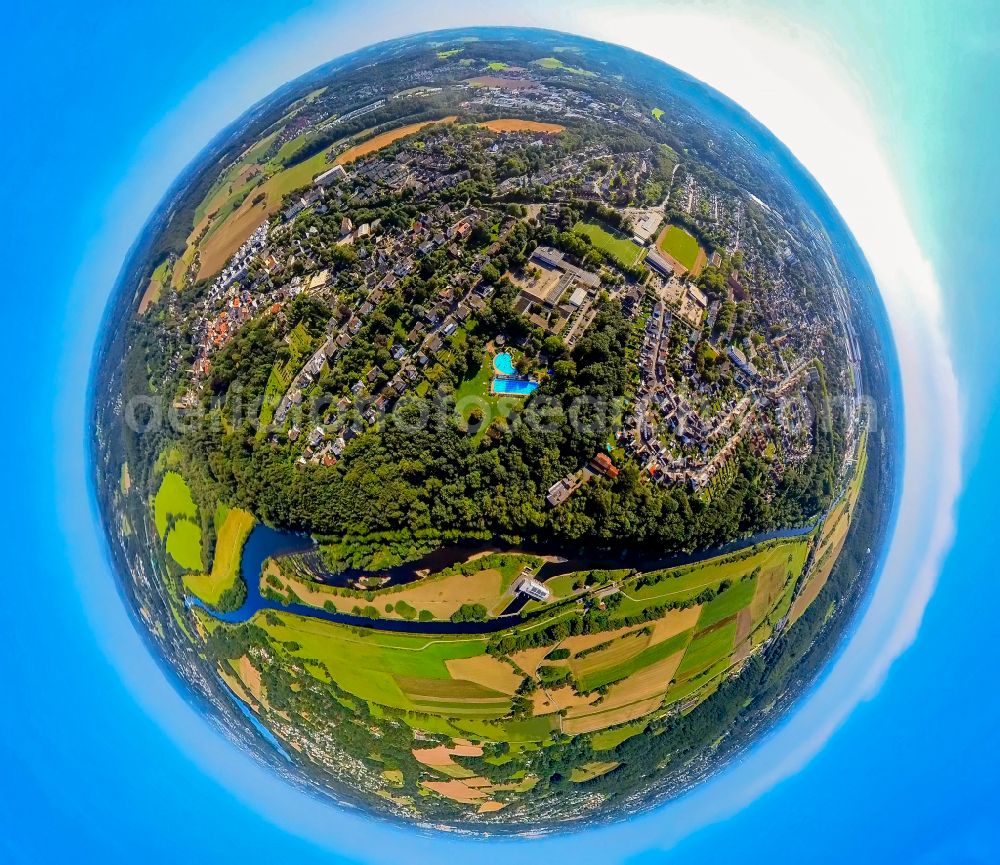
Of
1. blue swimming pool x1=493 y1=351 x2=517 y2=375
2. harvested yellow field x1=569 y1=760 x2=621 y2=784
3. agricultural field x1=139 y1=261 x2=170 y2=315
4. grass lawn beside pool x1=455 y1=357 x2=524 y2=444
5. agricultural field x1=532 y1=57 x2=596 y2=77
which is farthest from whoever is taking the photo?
agricultural field x1=532 y1=57 x2=596 y2=77

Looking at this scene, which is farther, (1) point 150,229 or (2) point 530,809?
(1) point 150,229

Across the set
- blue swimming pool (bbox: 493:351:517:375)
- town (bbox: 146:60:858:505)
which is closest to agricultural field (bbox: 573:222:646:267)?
town (bbox: 146:60:858:505)

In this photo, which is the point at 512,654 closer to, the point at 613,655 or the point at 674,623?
the point at 613,655

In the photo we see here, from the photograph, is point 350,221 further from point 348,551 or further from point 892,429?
point 892,429

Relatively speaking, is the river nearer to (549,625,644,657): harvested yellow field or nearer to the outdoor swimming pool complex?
(549,625,644,657): harvested yellow field

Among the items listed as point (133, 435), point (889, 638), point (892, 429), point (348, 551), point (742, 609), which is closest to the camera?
point (348, 551)

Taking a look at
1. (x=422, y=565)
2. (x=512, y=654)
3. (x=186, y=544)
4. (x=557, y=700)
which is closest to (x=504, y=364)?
(x=422, y=565)

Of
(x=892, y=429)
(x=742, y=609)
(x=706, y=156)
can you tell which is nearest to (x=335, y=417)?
(x=742, y=609)
